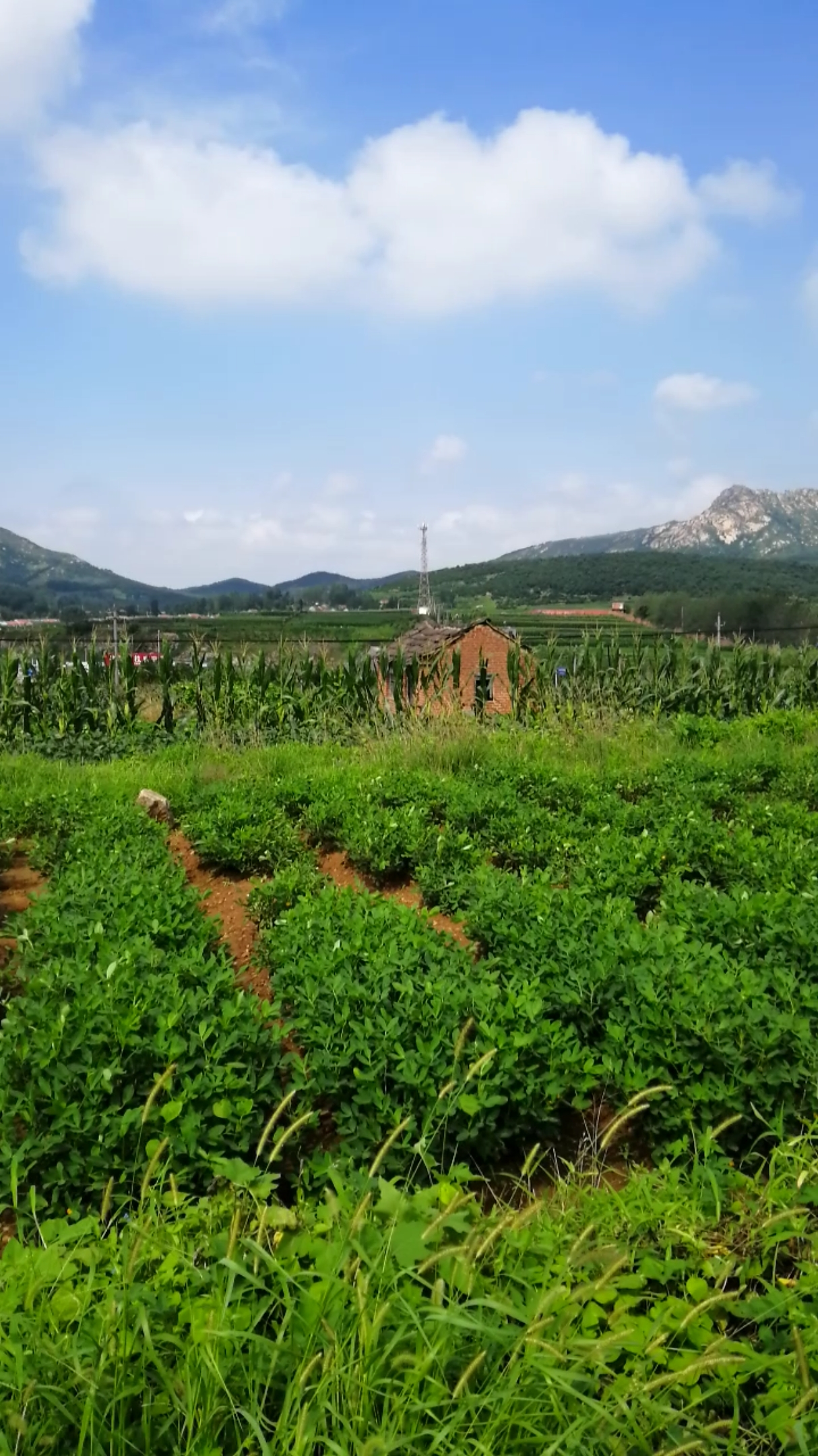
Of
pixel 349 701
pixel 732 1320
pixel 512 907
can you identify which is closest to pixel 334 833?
pixel 512 907

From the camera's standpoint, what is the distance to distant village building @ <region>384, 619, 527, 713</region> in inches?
582

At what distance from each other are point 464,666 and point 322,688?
3.93 metres

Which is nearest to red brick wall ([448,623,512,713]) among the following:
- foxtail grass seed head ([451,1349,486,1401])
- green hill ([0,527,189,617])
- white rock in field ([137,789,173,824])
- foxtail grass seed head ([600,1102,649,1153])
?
white rock in field ([137,789,173,824])

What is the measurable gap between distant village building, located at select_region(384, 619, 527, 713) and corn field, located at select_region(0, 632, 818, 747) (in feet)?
0.23

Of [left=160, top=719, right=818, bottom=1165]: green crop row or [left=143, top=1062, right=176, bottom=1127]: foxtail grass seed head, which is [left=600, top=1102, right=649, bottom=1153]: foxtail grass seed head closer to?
[left=160, top=719, right=818, bottom=1165]: green crop row

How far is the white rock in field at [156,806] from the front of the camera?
734 cm

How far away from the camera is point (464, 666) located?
17484mm

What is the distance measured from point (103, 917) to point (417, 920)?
143 centimetres

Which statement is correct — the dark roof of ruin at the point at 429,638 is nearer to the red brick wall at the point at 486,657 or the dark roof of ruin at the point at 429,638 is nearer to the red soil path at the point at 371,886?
the red brick wall at the point at 486,657

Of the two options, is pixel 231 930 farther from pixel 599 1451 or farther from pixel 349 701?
pixel 349 701

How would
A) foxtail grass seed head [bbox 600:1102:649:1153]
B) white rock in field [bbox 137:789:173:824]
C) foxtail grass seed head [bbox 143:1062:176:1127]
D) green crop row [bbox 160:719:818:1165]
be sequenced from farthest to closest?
white rock in field [bbox 137:789:173:824]
green crop row [bbox 160:719:818:1165]
foxtail grass seed head [bbox 600:1102:649:1153]
foxtail grass seed head [bbox 143:1062:176:1127]

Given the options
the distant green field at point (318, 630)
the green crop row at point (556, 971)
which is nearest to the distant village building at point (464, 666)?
the distant green field at point (318, 630)

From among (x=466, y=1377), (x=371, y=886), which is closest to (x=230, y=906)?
(x=371, y=886)

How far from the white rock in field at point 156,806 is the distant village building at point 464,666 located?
21.0 ft
